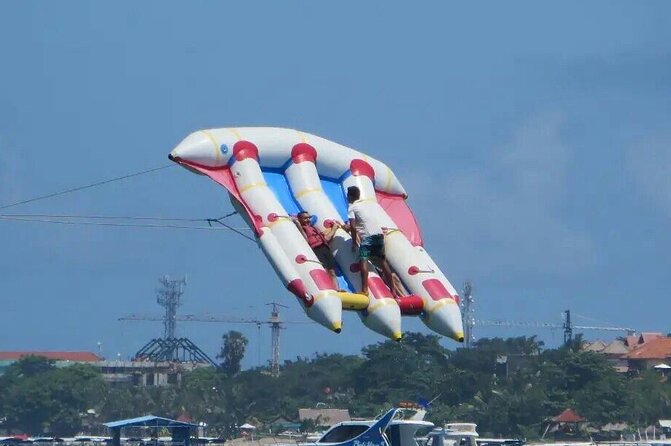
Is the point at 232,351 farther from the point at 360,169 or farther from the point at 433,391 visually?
the point at 360,169

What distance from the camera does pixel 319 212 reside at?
3559 centimetres

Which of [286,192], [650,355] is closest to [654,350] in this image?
[650,355]

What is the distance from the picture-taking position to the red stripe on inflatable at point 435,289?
34562mm

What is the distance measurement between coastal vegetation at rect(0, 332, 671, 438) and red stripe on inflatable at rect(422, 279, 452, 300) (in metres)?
45.2

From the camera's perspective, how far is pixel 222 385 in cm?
9512

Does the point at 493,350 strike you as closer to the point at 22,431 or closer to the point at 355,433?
the point at 22,431

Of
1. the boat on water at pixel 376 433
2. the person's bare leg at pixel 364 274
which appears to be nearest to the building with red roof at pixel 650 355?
the boat on water at pixel 376 433

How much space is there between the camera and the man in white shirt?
1350 inches

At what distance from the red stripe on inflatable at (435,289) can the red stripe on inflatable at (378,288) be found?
3.15ft

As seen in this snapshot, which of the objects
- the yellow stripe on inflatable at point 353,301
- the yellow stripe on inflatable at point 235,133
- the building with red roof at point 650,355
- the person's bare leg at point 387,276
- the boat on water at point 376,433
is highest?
the building with red roof at point 650,355

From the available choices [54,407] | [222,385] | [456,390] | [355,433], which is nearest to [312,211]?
[355,433]

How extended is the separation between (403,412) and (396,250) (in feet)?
49.4

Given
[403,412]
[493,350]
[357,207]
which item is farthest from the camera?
[493,350]

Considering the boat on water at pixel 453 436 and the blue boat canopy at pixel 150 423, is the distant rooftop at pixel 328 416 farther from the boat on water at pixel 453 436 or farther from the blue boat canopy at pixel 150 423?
the boat on water at pixel 453 436
